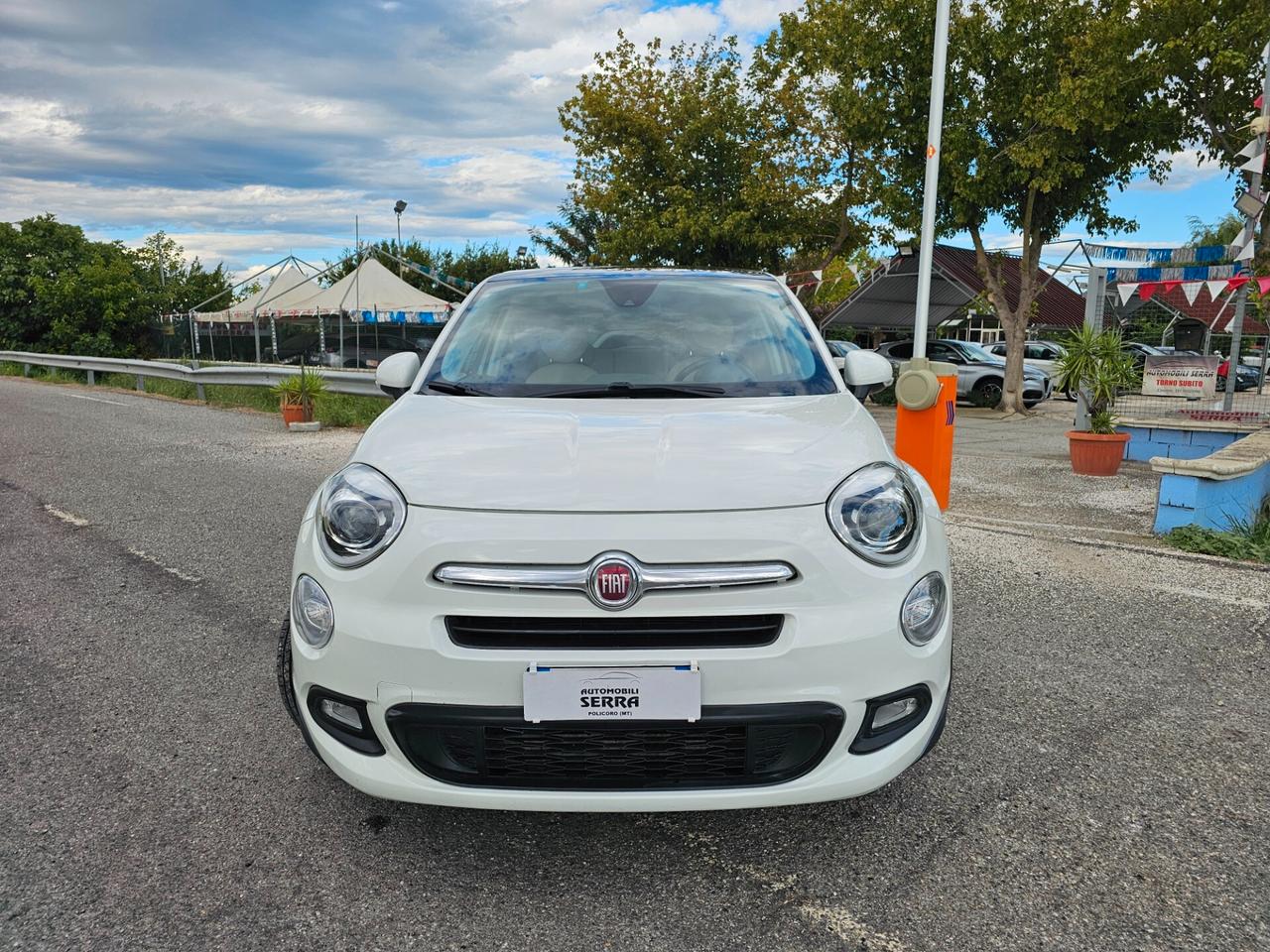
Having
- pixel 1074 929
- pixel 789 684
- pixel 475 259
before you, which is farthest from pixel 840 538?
pixel 475 259

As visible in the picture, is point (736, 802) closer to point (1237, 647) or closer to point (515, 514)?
point (515, 514)

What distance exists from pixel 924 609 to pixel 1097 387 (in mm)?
7539

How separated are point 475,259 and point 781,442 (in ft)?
204

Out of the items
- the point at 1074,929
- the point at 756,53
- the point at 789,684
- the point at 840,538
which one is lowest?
the point at 1074,929

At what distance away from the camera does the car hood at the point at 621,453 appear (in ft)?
7.02

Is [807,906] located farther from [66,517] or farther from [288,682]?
[66,517]

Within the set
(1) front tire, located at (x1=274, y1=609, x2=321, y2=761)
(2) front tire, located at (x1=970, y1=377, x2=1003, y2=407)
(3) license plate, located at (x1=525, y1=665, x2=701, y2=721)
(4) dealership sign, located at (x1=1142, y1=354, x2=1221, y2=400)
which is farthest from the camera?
(2) front tire, located at (x1=970, y1=377, x2=1003, y2=407)

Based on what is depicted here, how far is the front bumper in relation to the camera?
6.55 ft

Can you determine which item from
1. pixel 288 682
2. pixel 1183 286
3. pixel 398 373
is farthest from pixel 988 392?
pixel 288 682

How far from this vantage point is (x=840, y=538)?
6.97 feet

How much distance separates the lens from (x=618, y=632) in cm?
201

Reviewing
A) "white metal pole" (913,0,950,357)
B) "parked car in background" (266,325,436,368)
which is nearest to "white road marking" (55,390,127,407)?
"parked car in background" (266,325,436,368)

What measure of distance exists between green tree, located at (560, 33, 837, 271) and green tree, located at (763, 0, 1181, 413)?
172cm

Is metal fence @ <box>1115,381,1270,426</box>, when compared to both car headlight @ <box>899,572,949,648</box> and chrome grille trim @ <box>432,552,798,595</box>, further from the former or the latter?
chrome grille trim @ <box>432,552,798,595</box>
